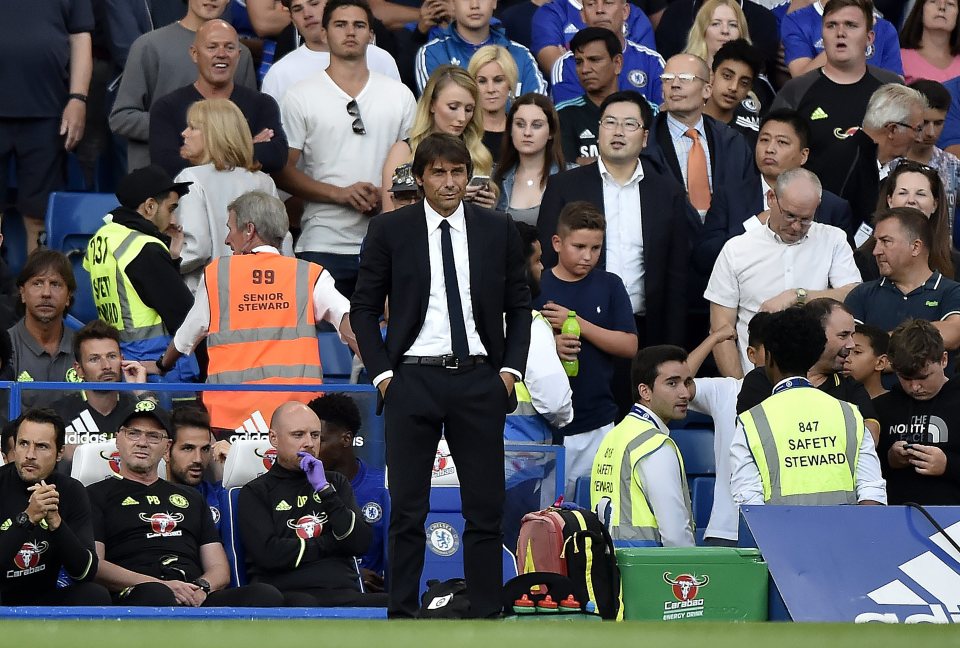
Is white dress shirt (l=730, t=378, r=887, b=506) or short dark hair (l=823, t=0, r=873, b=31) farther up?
short dark hair (l=823, t=0, r=873, b=31)

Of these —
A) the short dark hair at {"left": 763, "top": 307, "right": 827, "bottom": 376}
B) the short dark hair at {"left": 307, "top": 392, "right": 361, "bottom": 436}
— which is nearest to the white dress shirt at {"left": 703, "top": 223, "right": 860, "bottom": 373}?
the short dark hair at {"left": 763, "top": 307, "right": 827, "bottom": 376}

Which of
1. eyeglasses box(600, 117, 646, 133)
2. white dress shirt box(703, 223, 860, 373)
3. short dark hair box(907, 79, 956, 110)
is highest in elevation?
short dark hair box(907, 79, 956, 110)

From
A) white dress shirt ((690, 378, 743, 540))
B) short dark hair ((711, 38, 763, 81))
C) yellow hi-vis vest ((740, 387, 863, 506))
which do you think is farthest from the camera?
short dark hair ((711, 38, 763, 81))

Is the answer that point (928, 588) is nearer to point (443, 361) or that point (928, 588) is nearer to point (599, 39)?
point (443, 361)

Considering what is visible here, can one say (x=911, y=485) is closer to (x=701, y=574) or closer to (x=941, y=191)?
(x=701, y=574)

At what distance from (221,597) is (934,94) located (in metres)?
5.51

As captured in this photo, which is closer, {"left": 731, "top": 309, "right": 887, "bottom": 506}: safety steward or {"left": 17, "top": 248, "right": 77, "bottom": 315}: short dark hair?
{"left": 731, "top": 309, "right": 887, "bottom": 506}: safety steward

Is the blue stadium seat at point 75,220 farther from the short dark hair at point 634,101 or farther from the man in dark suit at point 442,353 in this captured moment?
the man in dark suit at point 442,353

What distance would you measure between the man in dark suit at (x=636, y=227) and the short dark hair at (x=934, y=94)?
195 cm

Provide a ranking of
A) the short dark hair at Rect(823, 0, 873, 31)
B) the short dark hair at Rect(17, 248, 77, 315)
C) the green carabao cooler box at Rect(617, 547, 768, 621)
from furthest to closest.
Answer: the short dark hair at Rect(823, 0, 873, 31) → the short dark hair at Rect(17, 248, 77, 315) → the green carabao cooler box at Rect(617, 547, 768, 621)

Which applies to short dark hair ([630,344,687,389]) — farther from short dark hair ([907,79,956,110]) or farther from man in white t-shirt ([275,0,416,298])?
short dark hair ([907,79,956,110])

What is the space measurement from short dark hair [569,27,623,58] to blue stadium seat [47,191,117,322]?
2879 mm

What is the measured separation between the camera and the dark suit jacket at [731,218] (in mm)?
8836

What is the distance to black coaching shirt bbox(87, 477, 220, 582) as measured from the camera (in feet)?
22.0
